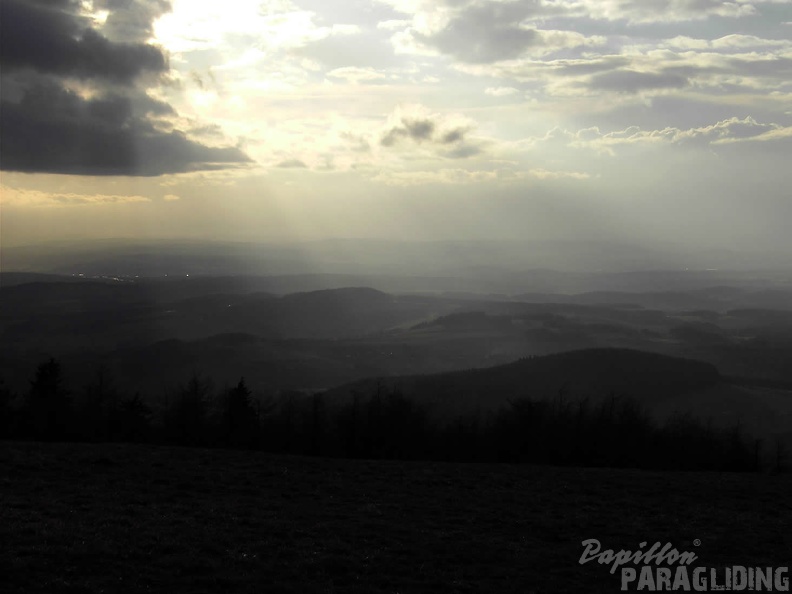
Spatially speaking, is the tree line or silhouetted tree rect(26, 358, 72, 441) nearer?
the tree line

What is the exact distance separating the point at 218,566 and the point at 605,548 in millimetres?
10588

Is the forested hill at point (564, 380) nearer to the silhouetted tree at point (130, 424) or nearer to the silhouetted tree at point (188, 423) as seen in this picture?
the silhouetted tree at point (188, 423)

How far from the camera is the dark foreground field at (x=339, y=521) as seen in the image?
15547 mm

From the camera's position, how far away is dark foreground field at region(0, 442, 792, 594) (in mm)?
15547

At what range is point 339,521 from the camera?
20.8m

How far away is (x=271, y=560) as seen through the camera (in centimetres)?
1650

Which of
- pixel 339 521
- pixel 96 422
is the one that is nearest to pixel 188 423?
pixel 96 422

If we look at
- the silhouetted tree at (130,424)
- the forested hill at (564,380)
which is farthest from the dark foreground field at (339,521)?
the forested hill at (564,380)

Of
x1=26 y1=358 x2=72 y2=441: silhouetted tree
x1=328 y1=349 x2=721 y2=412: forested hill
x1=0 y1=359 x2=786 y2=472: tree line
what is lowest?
x1=328 y1=349 x2=721 y2=412: forested hill

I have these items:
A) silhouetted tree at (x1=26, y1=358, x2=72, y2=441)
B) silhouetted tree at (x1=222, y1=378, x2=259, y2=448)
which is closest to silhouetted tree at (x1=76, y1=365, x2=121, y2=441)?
silhouetted tree at (x1=26, y1=358, x2=72, y2=441)

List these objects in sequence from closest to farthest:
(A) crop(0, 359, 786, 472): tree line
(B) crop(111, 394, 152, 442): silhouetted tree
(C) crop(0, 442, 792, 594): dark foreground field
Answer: (C) crop(0, 442, 792, 594): dark foreground field < (A) crop(0, 359, 786, 472): tree line < (B) crop(111, 394, 152, 442): silhouetted tree

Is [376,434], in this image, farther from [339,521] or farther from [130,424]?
[339,521]

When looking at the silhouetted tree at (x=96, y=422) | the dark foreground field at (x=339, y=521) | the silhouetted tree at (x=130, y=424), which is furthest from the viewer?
the silhouetted tree at (x=130, y=424)

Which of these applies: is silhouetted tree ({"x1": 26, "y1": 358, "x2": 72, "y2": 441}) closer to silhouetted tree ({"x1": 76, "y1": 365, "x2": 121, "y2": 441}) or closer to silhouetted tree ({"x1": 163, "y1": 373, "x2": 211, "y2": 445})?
silhouetted tree ({"x1": 76, "y1": 365, "x2": 121, "y2": 441})
